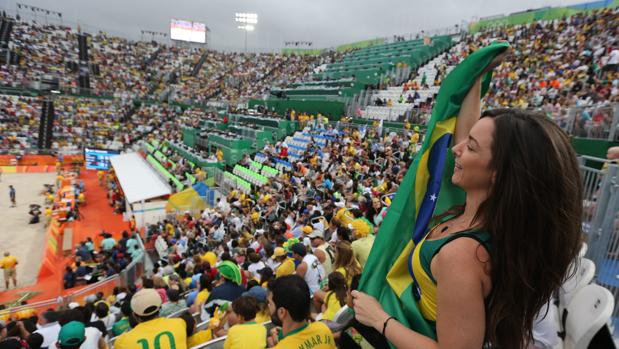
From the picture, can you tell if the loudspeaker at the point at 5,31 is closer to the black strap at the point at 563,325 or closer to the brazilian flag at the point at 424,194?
the brazilian flag at the point at 424,194

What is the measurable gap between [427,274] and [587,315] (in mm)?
2014

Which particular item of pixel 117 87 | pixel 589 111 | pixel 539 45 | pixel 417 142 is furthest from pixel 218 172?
pixel 117 87

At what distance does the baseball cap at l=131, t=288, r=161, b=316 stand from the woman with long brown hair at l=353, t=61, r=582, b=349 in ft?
8.12

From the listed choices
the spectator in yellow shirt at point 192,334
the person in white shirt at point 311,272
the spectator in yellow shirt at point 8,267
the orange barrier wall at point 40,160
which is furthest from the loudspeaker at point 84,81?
the spectator in yellow shirt at point 192,334

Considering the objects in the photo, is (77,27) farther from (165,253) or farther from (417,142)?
(417,142)

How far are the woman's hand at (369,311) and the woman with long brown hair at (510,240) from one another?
0.19m

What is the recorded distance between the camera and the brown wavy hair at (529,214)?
103 cm

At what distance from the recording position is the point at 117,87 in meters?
42.5

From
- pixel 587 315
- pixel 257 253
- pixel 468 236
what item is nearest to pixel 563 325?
pixel 587 315

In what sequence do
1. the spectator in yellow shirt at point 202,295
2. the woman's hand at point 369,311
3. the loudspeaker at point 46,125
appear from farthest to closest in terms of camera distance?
the loudspeaker at point 46,125 → the spectator in yellow shirt at point 202,295 → the woman's hand at point 369,311

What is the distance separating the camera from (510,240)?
104cm

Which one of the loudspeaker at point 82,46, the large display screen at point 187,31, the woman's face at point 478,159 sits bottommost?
the woman's face at point 478,159

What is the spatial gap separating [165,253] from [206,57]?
5027 centimetres

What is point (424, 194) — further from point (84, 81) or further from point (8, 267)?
point (84, 81)
